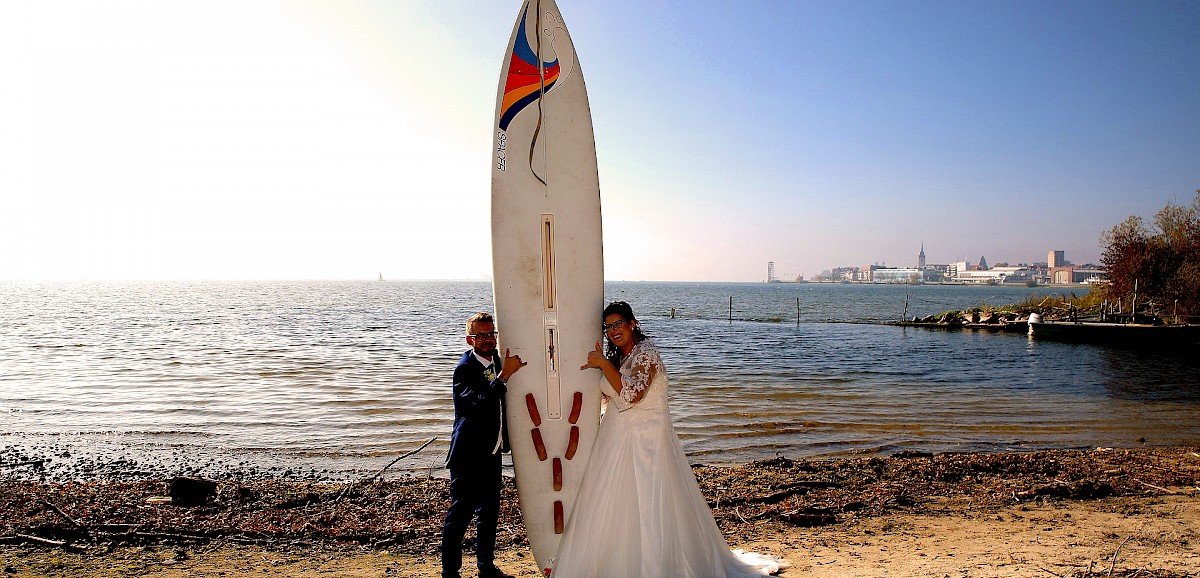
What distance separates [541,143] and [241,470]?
4.60 meters

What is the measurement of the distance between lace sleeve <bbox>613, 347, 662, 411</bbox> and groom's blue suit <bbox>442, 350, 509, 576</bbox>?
2.10 feet

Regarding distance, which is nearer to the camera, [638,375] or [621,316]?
[638,375]

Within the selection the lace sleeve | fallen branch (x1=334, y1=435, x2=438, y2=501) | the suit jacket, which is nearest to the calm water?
fallen branch (x1=334, y1=435, x2=438, y2=501)

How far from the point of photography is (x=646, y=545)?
3041 millimetres

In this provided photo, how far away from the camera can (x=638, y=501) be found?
3107 millimetres

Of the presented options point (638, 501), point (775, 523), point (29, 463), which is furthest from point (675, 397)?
point (29, 463)

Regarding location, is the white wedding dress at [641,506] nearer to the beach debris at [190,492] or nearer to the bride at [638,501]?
the bride at [638,501]

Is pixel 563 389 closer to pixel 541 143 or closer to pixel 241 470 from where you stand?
pixel 541 143

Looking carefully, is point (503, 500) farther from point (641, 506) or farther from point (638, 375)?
point (638, 375)

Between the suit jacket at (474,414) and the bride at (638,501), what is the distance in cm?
54

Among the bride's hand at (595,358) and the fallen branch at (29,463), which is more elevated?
the bride's hand at (595,358)

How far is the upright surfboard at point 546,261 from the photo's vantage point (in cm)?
374

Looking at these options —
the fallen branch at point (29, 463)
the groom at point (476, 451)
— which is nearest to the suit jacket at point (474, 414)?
the groom at point (476, 451)

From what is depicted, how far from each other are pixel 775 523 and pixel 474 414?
236 cm
